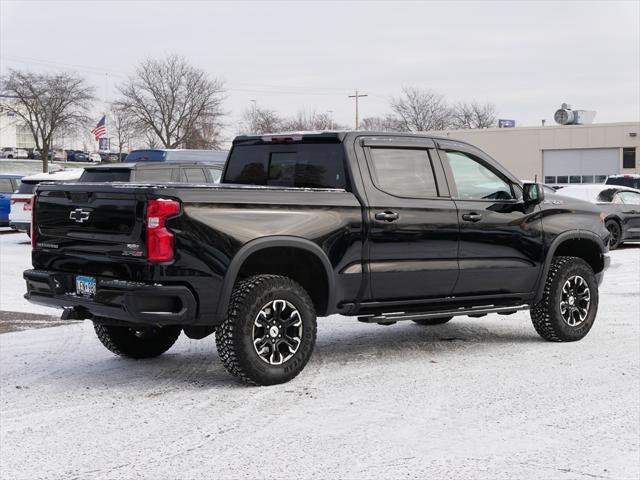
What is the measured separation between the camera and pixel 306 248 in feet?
22.7

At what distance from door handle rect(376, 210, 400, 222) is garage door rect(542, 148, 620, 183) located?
5789 centimetres

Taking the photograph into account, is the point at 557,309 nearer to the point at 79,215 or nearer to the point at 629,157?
the point at 79,215

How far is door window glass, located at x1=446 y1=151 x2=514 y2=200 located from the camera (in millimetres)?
8172

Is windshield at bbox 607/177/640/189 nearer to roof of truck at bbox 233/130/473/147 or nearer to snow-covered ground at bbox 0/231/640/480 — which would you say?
snow-covered ground at bbox 0/231/640/480

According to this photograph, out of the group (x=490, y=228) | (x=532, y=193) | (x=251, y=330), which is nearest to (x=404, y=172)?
(x=490, y=228)

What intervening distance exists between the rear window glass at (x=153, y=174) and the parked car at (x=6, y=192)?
Result: 1196 centimetres

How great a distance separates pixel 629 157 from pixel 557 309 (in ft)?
187

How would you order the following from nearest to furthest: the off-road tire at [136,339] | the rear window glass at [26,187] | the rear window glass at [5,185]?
1. the off-road tire at [136,339]
2. the rear window glass at [26,187]
3. the rear window glass at [5,185]

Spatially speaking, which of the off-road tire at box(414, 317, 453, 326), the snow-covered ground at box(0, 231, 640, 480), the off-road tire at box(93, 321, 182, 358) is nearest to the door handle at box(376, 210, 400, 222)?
the snow-covered ground at box(0, 231, 640, 480)

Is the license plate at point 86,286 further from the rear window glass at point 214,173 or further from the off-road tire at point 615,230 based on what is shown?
the off-road tire at point 615,230

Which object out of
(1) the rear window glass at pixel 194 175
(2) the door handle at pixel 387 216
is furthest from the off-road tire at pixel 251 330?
(1) the rear window glass at pixel 194 175

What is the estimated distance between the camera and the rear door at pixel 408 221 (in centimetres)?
743

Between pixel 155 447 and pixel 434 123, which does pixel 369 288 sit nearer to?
pixel 155 447

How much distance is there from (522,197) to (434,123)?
8304cm
